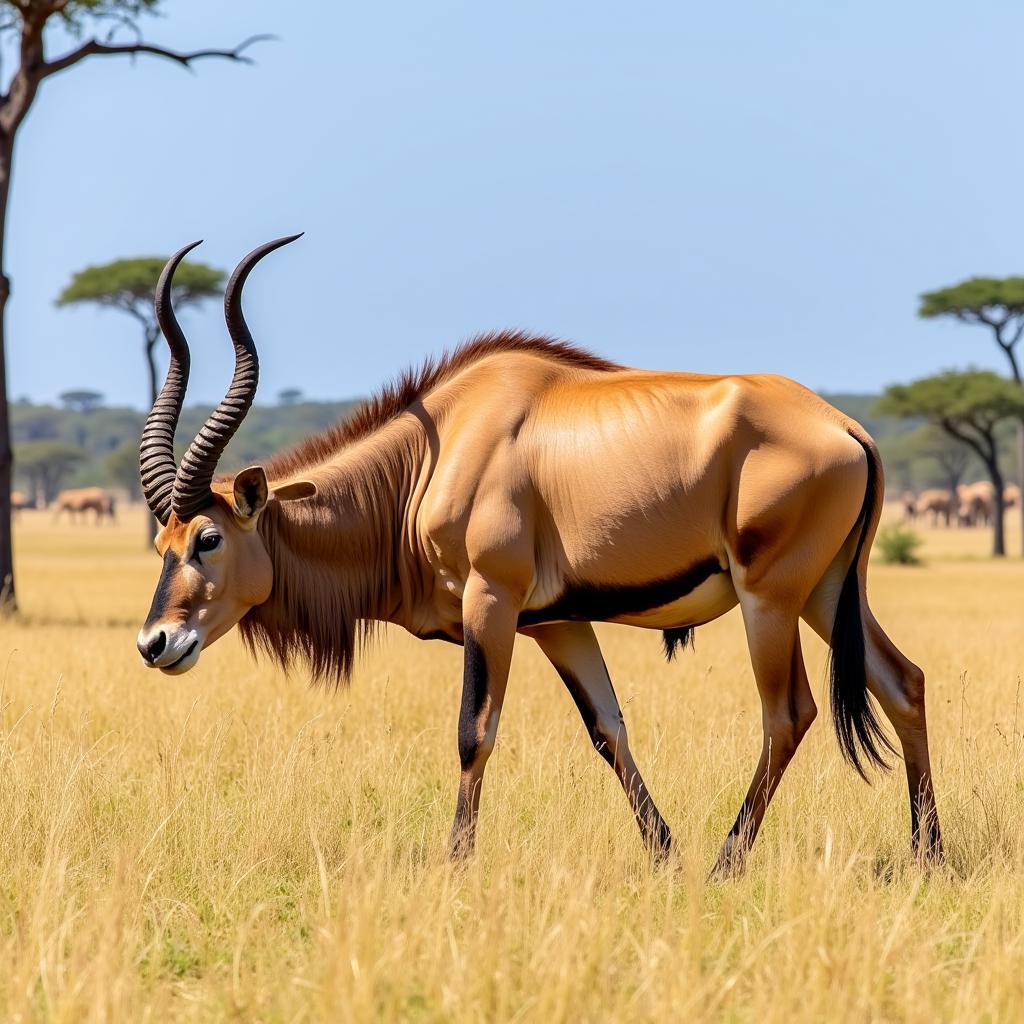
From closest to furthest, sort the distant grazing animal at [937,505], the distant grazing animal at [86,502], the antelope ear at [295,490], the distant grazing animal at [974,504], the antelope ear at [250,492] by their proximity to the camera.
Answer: the antelope ear at [250,492], the antelope ear at [295,490], the distant grazing animal at [974,504], the distant grazing animal at [937,505], the distant grazing animal at [86,502]

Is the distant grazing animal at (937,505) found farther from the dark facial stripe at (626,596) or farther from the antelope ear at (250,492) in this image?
the antelope ear at (250,492)

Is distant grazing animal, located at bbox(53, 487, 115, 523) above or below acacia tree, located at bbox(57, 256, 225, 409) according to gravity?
below

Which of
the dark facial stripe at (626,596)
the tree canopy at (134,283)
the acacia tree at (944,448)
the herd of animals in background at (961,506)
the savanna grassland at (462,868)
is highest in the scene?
the tree canopy at (134,283)

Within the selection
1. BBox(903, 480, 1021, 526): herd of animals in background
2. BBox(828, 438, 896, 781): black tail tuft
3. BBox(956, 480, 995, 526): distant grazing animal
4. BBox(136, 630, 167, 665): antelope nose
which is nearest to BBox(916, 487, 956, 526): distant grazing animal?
BBox(903, 480, 1021, 526): herd of animals in background

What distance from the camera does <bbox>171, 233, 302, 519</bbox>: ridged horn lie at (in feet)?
18.3

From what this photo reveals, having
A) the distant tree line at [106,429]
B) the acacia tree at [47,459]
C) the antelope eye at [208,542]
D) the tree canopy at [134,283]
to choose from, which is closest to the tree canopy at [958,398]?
the tree canopy at [134,283]

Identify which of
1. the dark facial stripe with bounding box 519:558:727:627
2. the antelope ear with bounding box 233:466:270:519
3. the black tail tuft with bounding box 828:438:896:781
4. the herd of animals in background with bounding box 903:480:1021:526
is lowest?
the herd of animals in background with bounding box 903:480:1021:526

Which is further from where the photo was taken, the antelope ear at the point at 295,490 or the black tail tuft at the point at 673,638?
the black tail tuft at the point at 673,638

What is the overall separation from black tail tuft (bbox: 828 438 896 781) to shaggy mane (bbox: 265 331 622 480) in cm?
131

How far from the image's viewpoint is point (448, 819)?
6.11 m

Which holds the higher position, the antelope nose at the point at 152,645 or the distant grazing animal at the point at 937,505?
the antelope nose at the point at 152,645

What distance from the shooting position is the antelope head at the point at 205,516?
548 centimetres

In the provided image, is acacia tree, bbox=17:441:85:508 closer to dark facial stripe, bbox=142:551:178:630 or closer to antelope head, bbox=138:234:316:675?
antelope head, bbox=138:234:316:675

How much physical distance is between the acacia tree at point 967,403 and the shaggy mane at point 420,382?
3620 centimetres
